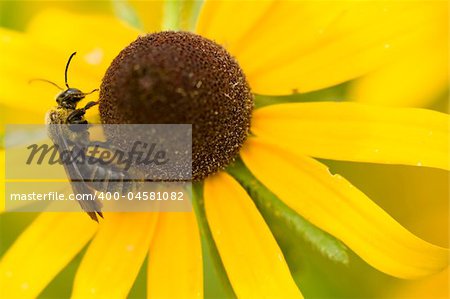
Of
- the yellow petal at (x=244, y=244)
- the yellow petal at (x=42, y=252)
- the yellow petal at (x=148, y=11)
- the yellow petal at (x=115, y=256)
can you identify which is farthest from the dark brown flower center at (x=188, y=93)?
the yellow petal at (x=148, y=11)

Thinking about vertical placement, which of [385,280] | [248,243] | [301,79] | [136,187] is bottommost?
[385,280]

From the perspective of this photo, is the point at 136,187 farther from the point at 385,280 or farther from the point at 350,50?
the point at 385,280

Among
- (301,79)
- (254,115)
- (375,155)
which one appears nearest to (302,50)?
(301,79)

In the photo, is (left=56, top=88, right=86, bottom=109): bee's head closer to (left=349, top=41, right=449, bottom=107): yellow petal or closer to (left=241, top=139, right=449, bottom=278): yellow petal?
(left=241, top=139, right=449, bottom=278): yellow petal

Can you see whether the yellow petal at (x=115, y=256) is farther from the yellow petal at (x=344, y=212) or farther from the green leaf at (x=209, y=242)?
the yellow petal at (x=344, y=212)

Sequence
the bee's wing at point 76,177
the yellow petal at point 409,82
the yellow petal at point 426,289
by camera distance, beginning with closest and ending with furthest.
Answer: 1. the bee's wing at point 76,177
2. the yellow petal at point 426,289
3. the yellow petal at point 409,82
